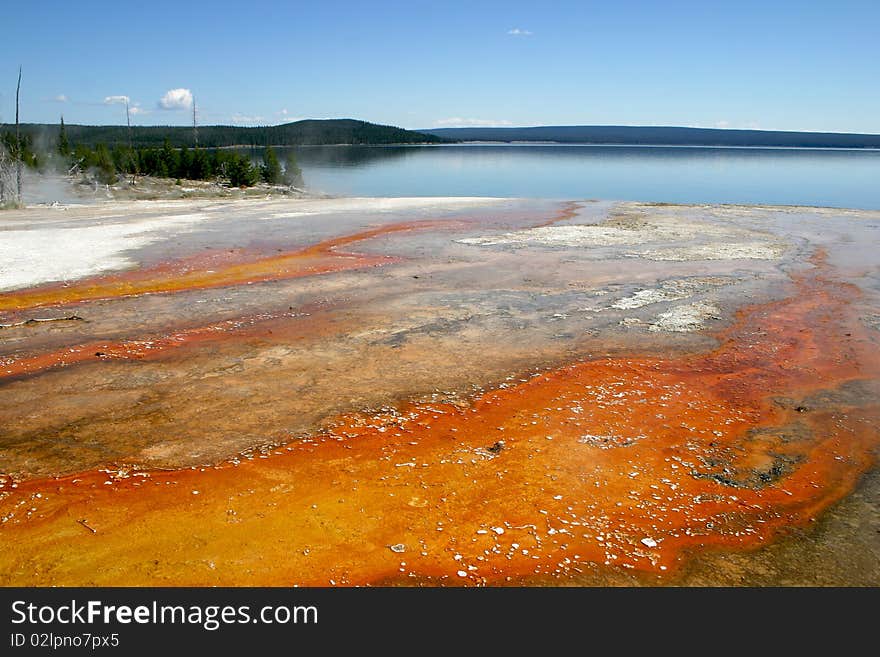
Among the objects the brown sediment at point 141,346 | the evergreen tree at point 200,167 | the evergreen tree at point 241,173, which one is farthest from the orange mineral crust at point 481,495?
the evergreen tree at point 200,167

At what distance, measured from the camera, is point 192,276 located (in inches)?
559

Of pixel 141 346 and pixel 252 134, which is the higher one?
pixel 252 134

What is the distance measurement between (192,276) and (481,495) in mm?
10709

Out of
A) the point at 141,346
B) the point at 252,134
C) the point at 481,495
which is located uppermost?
the point at 252,134

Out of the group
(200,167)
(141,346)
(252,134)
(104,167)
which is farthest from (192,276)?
(252,134)

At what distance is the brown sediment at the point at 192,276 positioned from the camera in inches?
478

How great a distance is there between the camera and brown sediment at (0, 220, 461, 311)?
12141mm

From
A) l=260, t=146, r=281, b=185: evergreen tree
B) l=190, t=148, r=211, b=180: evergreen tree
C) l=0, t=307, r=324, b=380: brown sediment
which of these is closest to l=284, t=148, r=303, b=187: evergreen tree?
l=260, t=146, r=281, b=185: evergreen tree

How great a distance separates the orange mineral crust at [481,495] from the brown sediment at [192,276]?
6.98 meters

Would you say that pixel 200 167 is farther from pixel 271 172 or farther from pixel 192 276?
pixel 192 276

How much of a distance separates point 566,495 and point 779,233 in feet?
68.5

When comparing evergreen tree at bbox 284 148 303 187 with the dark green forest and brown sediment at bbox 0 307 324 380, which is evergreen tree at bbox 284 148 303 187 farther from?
the dark green forest

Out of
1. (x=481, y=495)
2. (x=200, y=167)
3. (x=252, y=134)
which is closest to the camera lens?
(x=481, y=495)

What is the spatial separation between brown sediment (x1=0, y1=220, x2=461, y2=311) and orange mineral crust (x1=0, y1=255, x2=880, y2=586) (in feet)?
22.9
